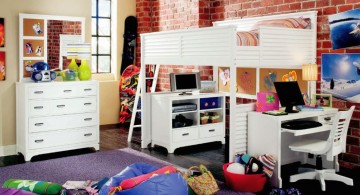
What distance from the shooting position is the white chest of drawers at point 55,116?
5824 mm

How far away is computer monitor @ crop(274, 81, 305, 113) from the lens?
16.1 feet

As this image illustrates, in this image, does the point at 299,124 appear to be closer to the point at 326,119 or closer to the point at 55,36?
the point at 326,119

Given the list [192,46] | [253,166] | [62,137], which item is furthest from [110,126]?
[253,166]

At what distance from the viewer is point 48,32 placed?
6.38 metres

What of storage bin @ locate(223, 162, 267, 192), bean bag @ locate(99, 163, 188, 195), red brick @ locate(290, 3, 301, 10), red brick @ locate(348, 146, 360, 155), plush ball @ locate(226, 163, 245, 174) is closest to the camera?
bean bag @ locate(99, 163, 188, 195)

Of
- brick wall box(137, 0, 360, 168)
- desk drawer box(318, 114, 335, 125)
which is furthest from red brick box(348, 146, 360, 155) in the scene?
desk drawer box(318, 114, 335, 125)

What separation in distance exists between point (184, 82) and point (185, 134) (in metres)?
0.83

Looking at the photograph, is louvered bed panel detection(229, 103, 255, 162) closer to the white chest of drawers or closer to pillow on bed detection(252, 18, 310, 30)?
pillow on bed detection(252, 18, 310, 30)

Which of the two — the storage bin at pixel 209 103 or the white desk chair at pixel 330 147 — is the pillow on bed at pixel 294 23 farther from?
the storage bin at pixel 209 103

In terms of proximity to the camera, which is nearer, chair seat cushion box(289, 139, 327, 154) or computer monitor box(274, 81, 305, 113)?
chair seat cushion box(289, 139, 327, 154)

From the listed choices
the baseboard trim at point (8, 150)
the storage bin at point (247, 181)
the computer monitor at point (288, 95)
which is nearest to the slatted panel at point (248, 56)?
the computer monitor at point (288, 95)

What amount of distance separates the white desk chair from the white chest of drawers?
3.08 m

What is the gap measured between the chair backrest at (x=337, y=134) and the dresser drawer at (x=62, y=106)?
3.44 meters

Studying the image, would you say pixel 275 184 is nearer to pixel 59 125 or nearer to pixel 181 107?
pixel 181 107
